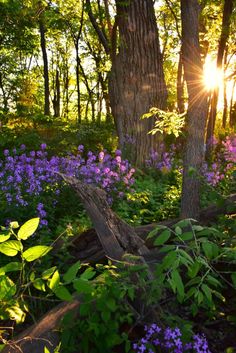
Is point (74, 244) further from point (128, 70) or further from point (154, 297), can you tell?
point (128, 70)

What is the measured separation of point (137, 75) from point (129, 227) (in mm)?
7099

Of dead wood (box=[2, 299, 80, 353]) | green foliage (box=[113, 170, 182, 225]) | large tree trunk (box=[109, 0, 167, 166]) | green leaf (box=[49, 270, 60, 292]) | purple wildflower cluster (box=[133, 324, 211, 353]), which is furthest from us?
large tree trunk (box=[109, 0, 167, 166])

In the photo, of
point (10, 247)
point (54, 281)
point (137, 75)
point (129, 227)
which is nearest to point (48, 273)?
point (54, 281)

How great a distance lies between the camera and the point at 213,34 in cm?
2005

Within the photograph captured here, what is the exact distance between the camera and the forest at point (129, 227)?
2020mm

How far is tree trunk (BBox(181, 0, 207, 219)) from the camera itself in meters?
4.27

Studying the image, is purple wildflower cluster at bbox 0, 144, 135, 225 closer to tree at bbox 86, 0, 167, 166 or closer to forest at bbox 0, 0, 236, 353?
forest at bbox 0, 0, 236, 353

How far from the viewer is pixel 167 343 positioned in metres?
2.06

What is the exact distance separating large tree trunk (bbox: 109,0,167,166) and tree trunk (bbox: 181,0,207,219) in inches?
202

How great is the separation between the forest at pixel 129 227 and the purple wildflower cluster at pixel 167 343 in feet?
0.04

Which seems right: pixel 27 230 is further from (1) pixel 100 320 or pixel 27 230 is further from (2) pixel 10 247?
(1) pixel 100 320

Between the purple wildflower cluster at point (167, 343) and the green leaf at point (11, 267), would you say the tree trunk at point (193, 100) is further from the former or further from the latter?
the green leaf at point (11, 267)

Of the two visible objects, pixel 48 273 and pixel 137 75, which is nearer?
pixel 48 273

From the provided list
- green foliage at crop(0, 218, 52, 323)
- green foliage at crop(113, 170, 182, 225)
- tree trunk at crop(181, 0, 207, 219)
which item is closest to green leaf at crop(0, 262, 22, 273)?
green foliage at crop(0, 218, 52, 323)
